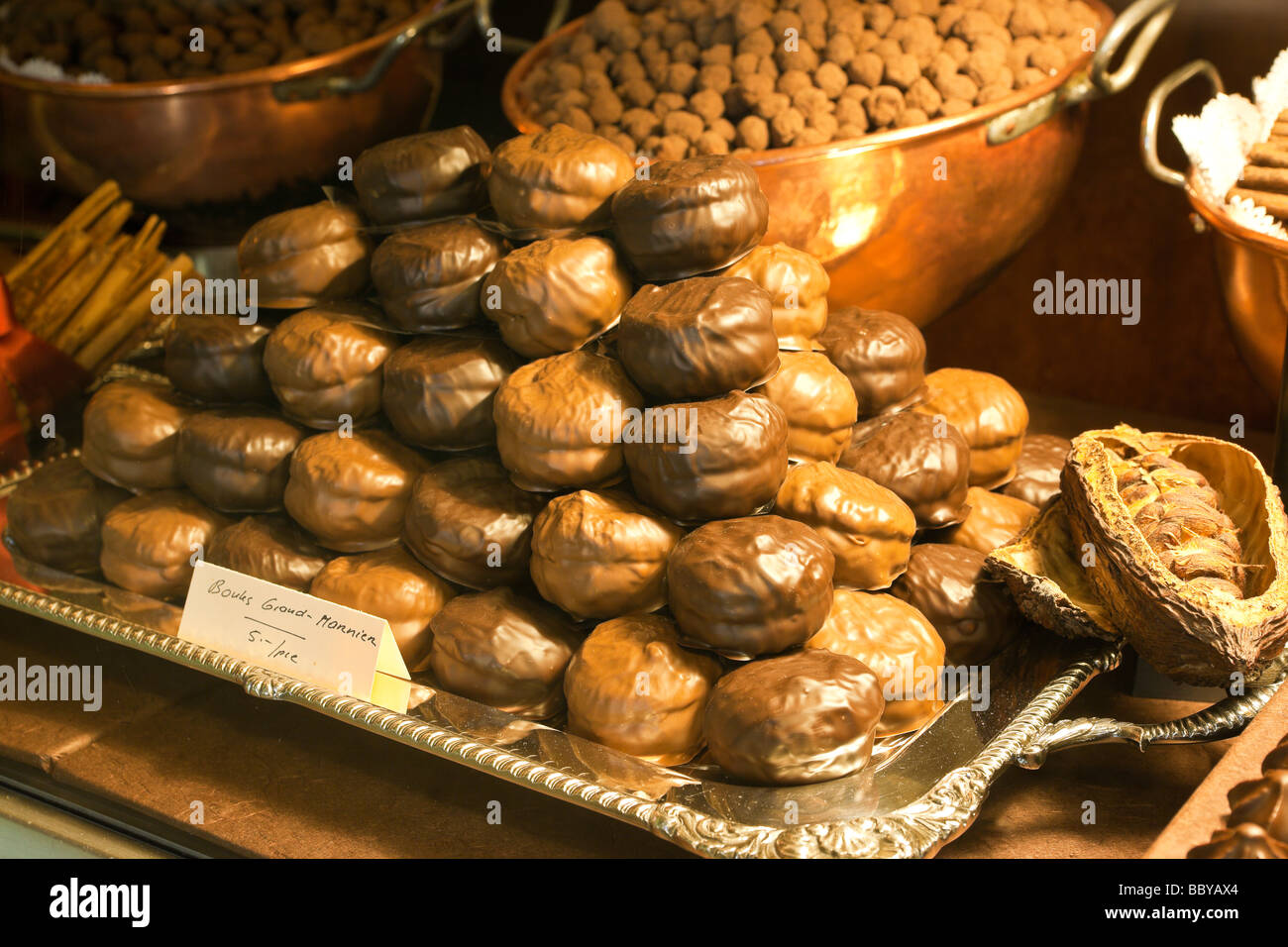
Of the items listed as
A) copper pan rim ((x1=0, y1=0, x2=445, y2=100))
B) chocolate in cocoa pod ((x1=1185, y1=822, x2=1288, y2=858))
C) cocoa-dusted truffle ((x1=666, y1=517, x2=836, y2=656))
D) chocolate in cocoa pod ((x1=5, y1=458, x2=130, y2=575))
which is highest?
copper pan rim ((x1=0, y1=0, x2=445, y2=100))

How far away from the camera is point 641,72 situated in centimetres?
189

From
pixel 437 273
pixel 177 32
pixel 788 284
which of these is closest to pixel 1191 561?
pixel 788 284

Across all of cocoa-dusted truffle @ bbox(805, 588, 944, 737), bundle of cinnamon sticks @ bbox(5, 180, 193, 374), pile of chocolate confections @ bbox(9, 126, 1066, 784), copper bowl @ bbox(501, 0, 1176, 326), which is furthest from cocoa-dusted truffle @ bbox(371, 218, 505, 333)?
bundle of cinnamon sticks @ bbox(5, 180, 193, 374)

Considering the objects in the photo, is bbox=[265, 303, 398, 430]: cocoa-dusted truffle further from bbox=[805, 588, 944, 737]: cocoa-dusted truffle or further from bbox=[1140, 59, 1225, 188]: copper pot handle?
bbox=[1140, 59, 1225, 188]: copper pot handle

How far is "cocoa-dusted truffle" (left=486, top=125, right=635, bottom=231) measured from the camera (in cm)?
140

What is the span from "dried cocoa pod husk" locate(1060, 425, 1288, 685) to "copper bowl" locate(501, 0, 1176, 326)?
0.46 meters

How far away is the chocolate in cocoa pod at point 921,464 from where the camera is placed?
143 cm

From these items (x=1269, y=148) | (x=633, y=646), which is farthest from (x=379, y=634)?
(x=1269, y=148)

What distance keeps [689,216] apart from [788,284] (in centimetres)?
17

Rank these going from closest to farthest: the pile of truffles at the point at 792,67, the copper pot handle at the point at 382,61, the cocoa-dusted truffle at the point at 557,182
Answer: the cocoa-dusted truffle at the point at 557,182 → the pile of truffles at the point at 792,67 → the copper pot handle at the point at 382,61

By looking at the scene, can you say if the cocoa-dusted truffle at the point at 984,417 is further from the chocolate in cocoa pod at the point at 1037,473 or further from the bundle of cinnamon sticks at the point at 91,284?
the bundle of cinnamon sticks at the point at 91,284

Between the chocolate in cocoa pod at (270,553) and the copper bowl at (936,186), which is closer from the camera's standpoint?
the chocolate in cocoa pod at (270,553)

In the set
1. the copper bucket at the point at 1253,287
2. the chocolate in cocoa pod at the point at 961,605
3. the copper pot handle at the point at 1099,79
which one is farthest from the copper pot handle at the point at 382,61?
the chocolate in cocoa pod at the point at 961,605

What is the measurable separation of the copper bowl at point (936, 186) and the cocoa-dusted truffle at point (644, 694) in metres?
0.68
